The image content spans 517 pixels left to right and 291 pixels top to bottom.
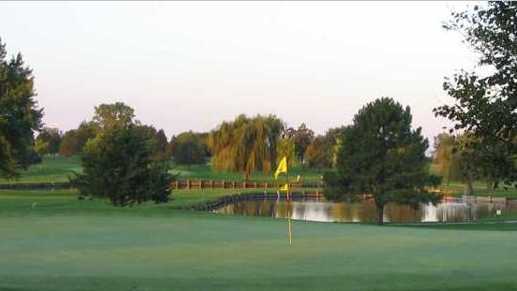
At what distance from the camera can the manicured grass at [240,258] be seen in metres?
11.0

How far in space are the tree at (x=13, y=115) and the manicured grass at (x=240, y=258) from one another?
2943 cm

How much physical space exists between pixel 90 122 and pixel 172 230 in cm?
12723

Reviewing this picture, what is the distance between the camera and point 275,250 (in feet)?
51.0

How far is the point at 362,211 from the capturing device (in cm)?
6838

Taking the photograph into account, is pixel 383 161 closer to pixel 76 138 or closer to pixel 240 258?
pixel 240 258

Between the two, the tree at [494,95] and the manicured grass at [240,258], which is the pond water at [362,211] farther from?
the tree at [494,95]

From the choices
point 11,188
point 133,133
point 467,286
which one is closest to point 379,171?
point 133,133

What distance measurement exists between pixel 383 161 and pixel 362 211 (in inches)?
637

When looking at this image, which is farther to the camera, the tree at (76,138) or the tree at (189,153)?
the tree at (189,153)

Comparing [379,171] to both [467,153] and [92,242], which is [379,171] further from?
[467,153]

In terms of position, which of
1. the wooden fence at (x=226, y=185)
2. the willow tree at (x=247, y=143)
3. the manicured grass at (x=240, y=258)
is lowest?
the manicured grass at (x=240, y=258)

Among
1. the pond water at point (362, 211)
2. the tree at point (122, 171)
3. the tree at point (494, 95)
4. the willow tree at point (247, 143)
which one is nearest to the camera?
the tree at point (494, 95)

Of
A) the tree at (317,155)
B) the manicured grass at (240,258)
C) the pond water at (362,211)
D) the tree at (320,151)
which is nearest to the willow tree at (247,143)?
the pond water at (362,211)

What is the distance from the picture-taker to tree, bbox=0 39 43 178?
5031 centimetres
